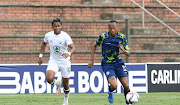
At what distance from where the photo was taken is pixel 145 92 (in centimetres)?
1867

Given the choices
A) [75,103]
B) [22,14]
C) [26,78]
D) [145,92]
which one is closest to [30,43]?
[22,14]

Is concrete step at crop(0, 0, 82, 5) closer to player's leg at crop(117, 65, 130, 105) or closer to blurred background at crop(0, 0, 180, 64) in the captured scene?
blurred background at crop(0, 0, 180, 64)

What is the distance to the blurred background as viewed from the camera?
20.9 m

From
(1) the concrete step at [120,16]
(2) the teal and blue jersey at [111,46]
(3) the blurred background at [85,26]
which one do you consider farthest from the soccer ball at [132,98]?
(1) the concrete step at [120,16]

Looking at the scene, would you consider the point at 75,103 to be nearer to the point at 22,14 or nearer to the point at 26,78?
the point at 26,78

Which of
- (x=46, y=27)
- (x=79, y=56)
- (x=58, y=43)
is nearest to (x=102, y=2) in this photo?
(x=46, y=27)

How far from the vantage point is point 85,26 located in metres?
21.6

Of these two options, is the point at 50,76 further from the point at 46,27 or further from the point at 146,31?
the point at 146,31

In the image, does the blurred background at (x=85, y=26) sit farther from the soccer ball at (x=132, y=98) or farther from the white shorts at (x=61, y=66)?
the soccer ball at (x=132, y=98)

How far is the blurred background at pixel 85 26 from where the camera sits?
68.5 feet

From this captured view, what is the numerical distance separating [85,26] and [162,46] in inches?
124

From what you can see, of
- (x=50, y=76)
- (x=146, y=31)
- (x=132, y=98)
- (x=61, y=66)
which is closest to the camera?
(x=132, y=98)

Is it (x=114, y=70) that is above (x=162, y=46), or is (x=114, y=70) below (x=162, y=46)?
above

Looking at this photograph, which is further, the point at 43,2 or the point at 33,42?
the point at 43,2
